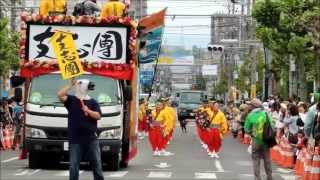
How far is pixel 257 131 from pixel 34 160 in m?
5.88

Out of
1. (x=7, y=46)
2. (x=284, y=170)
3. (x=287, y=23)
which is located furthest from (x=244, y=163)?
(x=7, y=46)

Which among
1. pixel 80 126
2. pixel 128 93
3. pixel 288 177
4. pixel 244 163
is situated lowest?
pixel 244 163

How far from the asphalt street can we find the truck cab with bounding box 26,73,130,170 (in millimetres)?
606

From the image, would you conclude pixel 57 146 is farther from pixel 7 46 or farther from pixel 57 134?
pixel 7 46

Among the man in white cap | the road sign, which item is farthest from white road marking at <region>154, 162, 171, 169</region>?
the road sign

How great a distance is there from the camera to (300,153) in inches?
778

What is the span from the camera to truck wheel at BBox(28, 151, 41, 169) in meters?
19.6

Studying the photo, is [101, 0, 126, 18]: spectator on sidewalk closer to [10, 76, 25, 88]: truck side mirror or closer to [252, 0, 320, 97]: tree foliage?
[10, 76, 25, 88]: truck side mirror

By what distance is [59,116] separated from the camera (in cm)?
1828

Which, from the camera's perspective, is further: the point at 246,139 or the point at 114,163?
the point at 246,139

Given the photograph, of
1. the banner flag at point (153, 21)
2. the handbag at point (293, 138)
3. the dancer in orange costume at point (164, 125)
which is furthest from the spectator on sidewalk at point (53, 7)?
the dancer in orange costume at point (164, 125)

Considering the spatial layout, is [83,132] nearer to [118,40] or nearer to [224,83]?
[118,40]

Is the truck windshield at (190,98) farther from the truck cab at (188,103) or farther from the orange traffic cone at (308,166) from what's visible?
the orange traffic cone at (308,166)

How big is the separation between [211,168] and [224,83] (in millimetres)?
79658
